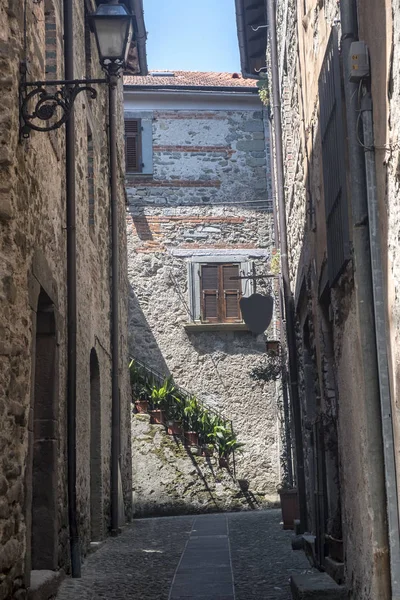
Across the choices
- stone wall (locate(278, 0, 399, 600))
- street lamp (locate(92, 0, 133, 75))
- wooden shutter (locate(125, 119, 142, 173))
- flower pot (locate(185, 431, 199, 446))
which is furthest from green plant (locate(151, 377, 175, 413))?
street lamp (locate(92, 0, 133, 75))

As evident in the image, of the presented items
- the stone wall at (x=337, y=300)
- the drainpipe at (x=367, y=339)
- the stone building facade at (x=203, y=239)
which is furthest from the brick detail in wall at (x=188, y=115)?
the drainpipe at (x=367, y=339)

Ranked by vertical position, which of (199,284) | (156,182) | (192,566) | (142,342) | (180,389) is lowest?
(192,566)

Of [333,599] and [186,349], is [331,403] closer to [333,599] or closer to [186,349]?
[333,599]

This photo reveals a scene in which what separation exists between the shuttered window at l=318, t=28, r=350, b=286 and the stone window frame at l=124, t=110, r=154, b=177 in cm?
1248

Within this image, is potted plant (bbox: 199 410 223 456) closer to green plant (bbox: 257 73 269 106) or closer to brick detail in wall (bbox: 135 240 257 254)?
brick detail in wall (bbox: 135 240 257 254)

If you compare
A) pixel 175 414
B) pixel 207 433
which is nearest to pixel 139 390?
pixel 175 414

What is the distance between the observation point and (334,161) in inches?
227

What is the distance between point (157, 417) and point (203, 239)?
412cm

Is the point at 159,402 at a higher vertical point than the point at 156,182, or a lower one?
lower

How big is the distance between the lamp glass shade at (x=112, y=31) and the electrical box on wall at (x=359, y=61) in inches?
117

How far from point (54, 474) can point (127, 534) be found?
4646 millimetres

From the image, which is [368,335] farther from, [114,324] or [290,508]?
[114,324]

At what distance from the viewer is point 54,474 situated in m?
6.66

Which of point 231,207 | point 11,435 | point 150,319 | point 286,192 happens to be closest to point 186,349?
point 150,319
